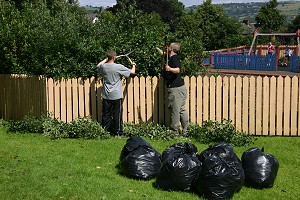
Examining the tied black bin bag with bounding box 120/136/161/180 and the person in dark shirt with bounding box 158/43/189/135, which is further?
the person in dark shirt with bounding box 158/43/189/135

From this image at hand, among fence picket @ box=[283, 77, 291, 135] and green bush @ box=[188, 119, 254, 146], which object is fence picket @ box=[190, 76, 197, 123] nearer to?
green bush @ box=[188, 119, 254, 146]

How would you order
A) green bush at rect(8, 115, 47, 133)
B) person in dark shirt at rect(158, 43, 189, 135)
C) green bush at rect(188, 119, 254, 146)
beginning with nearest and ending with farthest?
green bush at rect(188, 119, 254, 146)
person in dark shirt at rect(158, 43, 189, 135)
green bush at rect(8, 115, 47, 133)

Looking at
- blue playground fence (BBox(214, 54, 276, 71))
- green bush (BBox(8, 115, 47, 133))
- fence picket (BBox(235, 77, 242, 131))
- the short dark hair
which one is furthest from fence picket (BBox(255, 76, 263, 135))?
blue playground fence (BBox(214, 54, 276, 71))

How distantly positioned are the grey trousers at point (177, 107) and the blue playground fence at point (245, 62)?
65.1 ft

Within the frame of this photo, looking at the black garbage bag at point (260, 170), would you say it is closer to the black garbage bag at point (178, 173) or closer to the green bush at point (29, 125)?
the black garbage bag at point (178, 173)

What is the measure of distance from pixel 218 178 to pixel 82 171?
7.76 feet

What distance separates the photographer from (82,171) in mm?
7305

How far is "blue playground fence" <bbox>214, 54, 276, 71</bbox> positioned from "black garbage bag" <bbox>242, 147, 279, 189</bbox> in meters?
22.9

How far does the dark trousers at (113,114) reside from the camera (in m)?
9.98

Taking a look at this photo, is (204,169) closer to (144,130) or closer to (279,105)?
(144,130)

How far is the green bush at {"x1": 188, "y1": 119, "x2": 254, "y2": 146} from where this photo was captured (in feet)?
30.3

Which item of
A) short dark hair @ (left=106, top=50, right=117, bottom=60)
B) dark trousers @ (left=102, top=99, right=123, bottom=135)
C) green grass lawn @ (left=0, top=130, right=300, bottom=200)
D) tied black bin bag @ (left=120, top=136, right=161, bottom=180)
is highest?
short dark hair @ (left=106, top=50, right=117, bottom=60)

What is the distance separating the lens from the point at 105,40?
35.6 ft

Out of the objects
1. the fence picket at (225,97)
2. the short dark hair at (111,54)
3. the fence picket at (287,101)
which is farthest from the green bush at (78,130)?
the fence picket at (287,101)
